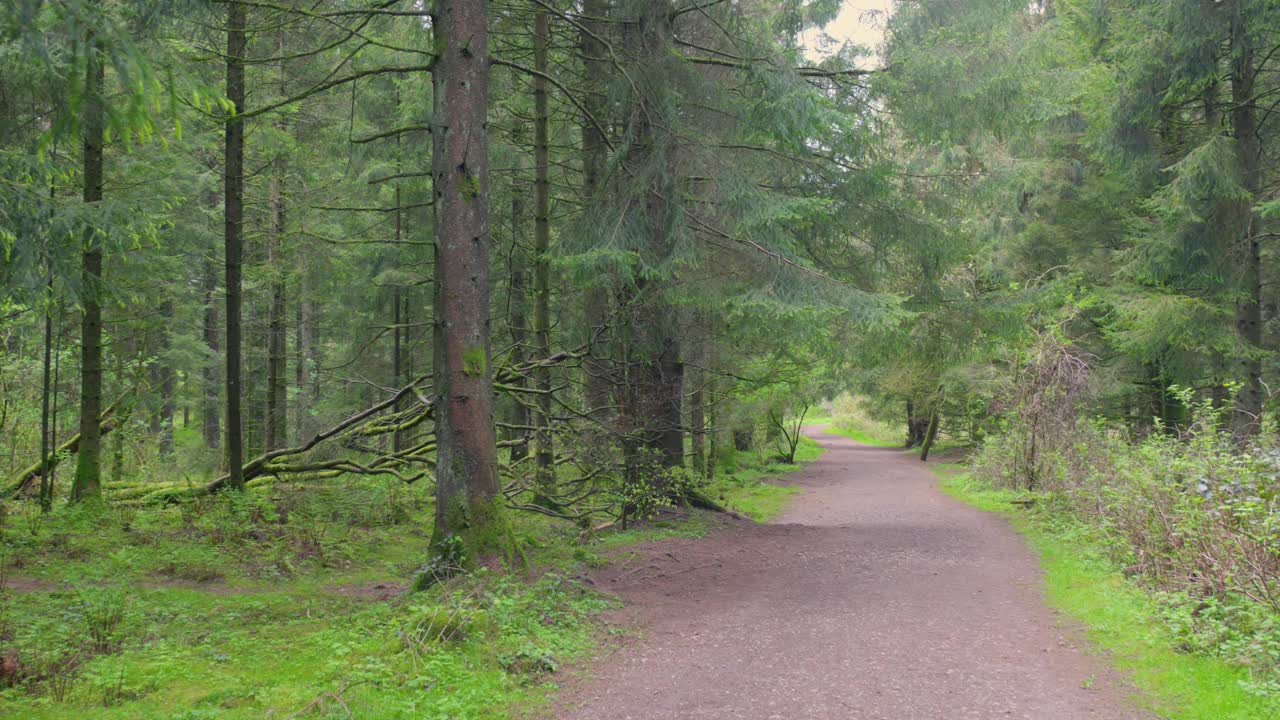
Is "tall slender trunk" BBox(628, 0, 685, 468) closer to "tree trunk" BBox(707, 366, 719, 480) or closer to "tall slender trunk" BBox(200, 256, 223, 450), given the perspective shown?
"tree trunk" BBox(707, 366, 719, 480)

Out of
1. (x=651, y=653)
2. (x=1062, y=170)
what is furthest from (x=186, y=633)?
(x=1062, y=170)

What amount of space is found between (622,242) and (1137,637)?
641cm

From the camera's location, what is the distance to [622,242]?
916 cm

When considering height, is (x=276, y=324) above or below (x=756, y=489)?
above

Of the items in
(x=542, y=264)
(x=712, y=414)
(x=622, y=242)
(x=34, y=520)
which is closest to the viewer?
(x=34, y=520)

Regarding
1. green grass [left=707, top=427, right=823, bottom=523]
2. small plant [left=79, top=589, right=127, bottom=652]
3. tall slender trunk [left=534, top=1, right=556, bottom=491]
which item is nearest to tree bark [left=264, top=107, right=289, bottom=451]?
tall slender trunk [left=534, top=1, right=556, bottom=491]

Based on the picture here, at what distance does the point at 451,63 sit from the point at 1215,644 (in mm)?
7524

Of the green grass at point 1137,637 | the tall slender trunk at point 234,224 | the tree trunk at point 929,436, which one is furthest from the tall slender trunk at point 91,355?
the tree trunk at point 929,436

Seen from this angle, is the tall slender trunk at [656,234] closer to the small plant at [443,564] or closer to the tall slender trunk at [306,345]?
the small plant at [443,564]

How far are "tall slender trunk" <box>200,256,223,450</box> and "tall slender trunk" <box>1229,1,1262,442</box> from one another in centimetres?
Answer: 2289

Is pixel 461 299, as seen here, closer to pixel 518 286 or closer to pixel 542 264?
pixel 542 264

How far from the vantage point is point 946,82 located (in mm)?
9922

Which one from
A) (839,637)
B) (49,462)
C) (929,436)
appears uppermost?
(49,462)

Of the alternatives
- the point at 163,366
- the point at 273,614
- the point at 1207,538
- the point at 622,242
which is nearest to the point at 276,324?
the point at 163,366
